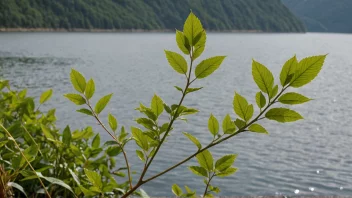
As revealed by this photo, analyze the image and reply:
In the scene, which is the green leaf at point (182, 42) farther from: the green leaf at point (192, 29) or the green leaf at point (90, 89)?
the green leaf at point (90, 89)

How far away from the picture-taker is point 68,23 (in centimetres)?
19325

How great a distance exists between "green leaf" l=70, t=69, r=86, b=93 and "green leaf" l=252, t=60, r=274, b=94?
1.80 feet

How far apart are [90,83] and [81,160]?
1387 mm

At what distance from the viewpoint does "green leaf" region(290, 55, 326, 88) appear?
1.05 metres

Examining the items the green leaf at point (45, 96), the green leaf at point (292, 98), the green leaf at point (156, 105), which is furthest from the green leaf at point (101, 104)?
the green leaf at point (45, 96)

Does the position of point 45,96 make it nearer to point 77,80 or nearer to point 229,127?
point 77,80

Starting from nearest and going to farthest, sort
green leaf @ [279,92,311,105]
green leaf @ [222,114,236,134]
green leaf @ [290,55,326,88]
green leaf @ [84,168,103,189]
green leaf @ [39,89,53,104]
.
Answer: green leaf @ [290,55,326,88]
green leaf @ [279,92,311,105]
green leaf @ [222,114,236,134]
green leaf @ [84,168,103,189]
green leaf @ [39,89,53,104]

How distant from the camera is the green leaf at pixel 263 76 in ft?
3.67

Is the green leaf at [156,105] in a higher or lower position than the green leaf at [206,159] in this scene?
higher

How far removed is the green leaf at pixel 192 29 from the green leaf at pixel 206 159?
39cm

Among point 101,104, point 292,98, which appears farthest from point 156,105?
point 292,98

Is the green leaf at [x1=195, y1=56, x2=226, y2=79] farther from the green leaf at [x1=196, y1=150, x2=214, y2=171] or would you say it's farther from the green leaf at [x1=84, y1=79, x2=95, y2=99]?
the green leaf at [x1=84, y1=79, x2=95, y2=99]

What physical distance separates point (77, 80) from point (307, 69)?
2.28 ft

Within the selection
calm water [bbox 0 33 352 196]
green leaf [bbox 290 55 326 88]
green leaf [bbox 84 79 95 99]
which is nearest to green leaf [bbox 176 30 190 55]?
green leaf [bbox 290 55 326 88]
